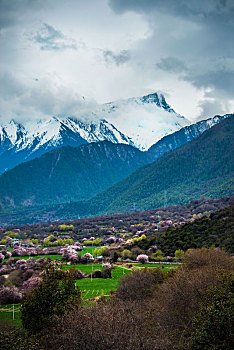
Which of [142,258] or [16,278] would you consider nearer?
[16,278]

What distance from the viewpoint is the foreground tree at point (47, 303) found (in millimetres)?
28781

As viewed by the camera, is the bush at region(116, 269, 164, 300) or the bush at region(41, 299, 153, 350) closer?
the bush at region(41, 299, 153, 350)

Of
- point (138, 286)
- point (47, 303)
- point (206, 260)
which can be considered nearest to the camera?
point (47, 303)

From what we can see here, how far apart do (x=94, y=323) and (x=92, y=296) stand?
941 inches

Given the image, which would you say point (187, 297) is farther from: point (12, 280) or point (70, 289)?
point (12, 280)

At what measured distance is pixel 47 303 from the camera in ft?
100

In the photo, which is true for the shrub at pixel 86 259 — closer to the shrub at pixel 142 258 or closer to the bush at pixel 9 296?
the shrub at pixel 142 258

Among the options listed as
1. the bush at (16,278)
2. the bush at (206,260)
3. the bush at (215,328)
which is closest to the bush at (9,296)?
the bush at (16,278)

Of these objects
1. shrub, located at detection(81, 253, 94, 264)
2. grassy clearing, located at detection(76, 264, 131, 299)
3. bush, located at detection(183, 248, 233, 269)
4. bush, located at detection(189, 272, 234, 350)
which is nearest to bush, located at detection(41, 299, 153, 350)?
bush, located at detection(189, 272, 234, 350)

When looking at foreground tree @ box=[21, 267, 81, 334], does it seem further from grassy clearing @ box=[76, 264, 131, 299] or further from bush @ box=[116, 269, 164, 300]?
grassy clearing @ box=[76, 264, 131, 299]

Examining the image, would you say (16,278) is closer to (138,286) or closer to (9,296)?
(9,296)

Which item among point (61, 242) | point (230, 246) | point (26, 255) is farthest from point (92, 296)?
point (61, 242)

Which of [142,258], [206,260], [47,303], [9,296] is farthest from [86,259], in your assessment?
[47,303]

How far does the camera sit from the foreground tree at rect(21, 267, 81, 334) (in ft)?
94.4
